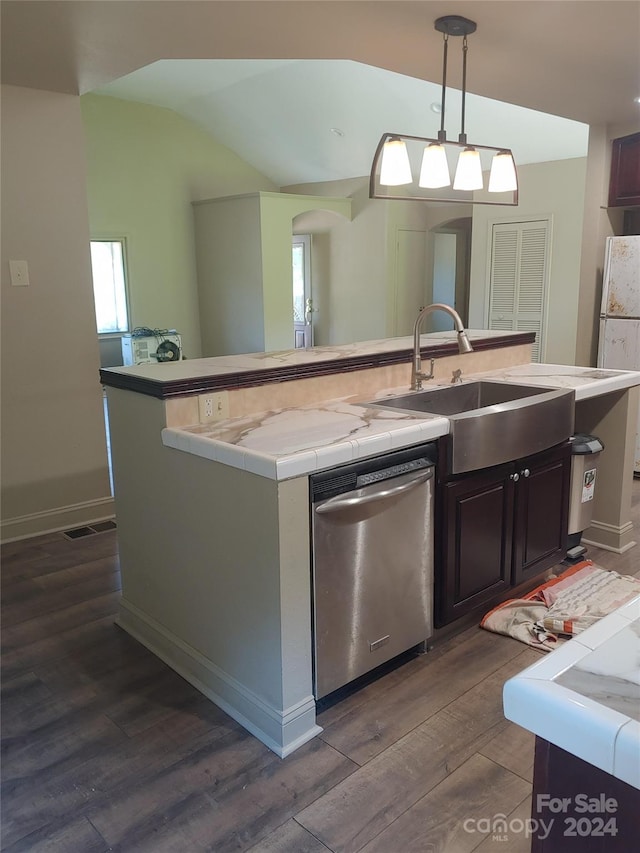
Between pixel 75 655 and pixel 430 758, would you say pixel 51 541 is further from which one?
pixel 430 758

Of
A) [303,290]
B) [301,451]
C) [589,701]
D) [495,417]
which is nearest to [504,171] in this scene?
[495,417]

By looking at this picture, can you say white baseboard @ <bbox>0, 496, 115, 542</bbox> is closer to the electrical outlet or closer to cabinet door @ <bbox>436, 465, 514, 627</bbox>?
the electrical outlet

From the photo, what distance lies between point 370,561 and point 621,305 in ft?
10.1

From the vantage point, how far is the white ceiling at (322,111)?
604 cm

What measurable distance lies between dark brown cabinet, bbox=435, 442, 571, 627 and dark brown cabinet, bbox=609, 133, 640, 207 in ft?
7.44

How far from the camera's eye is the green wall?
7.38 meters

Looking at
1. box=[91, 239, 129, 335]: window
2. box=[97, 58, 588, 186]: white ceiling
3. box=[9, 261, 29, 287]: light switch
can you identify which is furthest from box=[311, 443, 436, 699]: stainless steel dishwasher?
box=[91, 239, 129, 335]: window

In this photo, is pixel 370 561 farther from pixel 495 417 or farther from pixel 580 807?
→ pixel 580 807

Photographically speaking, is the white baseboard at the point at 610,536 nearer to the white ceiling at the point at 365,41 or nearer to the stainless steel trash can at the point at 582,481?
the stainless steel trash can at the point at 582,481

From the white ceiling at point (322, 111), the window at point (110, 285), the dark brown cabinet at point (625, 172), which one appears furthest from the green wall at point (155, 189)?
the dark brown cabinet at point (625, 172)

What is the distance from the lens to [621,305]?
430 centimetres

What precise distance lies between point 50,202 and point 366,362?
6.49ft

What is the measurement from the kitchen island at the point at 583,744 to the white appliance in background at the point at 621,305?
389 cm

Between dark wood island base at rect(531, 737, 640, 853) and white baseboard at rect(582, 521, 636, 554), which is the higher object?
dark wood island base at rect(531, 737, 640, 853)
